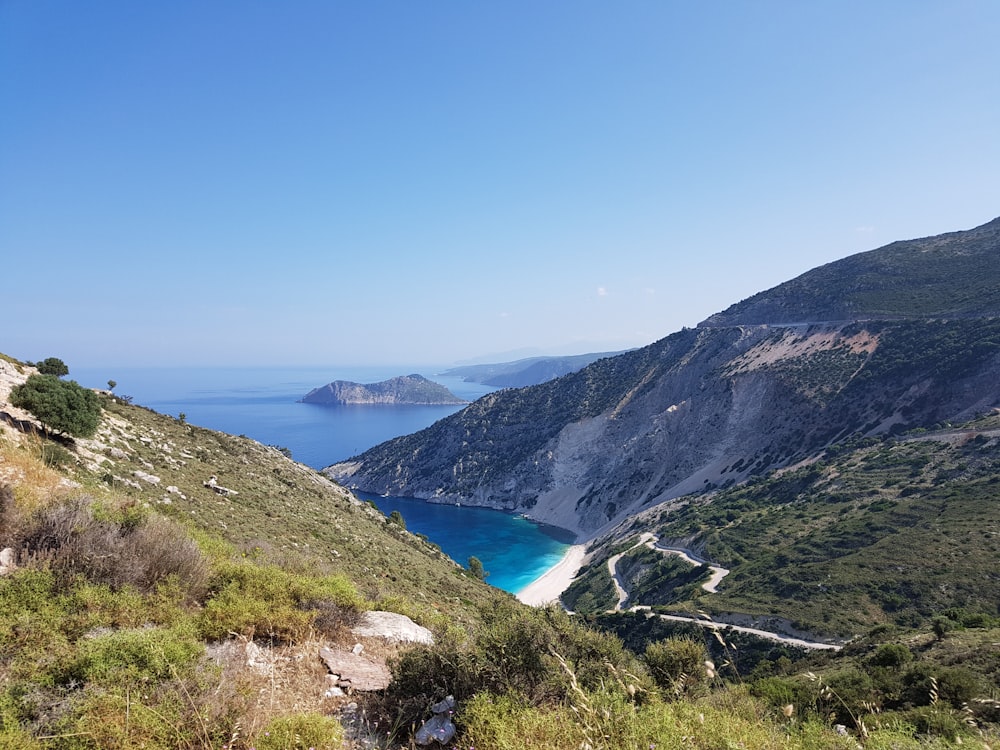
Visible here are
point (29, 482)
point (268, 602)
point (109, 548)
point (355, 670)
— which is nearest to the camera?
point (355, 670)

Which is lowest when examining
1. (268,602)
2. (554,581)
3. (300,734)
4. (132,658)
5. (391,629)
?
(554,581)

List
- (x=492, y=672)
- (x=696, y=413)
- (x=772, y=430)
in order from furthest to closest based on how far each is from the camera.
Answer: (x=696, y=413)
(x=772, y=430)
(x=492, y=672)

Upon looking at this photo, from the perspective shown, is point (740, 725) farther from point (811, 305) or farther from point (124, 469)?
point (811, 305)

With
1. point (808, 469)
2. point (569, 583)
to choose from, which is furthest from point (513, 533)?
point (808, 469)

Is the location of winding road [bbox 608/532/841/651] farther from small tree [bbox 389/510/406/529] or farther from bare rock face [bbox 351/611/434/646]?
small tree [bbox 389/510/406/529]

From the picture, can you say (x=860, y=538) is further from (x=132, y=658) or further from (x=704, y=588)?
(x=132, y=658)

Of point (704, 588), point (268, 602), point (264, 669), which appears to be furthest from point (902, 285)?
point (264, 669)

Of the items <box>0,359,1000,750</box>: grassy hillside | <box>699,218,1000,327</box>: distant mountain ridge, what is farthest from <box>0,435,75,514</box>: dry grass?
<box>699,218,1000,327</box>: distant mountain ridge
